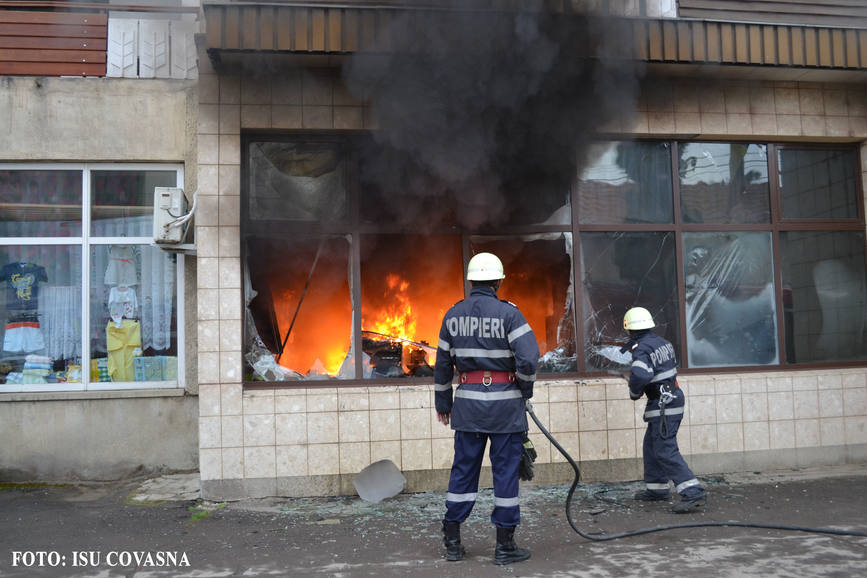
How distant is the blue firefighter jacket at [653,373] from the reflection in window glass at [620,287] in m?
1.12

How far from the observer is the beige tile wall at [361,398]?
6219 mm

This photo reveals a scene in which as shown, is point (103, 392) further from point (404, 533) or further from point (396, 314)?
point (404, 533)

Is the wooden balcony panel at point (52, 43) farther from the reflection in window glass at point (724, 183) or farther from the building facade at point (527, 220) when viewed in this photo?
the reflection in window glass at point (724, 183)

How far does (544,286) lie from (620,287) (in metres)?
0.81

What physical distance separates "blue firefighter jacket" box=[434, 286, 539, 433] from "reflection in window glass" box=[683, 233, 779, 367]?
3.33 m

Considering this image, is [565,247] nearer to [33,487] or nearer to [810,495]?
[810,495]

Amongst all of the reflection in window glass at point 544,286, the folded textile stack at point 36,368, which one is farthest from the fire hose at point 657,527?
the folded textile stack at point 36,368

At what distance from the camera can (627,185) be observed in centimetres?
713

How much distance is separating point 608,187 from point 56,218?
6.04 metres

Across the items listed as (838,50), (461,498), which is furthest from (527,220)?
(838,50)

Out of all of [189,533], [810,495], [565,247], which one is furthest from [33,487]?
[810,495]

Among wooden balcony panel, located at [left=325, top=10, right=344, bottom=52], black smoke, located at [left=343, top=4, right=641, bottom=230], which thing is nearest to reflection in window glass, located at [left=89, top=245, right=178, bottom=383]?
black smoke, located at [left=343, top=4, right=641, bottom=230]

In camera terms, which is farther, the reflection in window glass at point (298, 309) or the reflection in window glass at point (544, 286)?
the reflection in window glass at point (544, 286)

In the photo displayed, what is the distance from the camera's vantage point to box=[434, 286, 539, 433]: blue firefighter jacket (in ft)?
14.7
